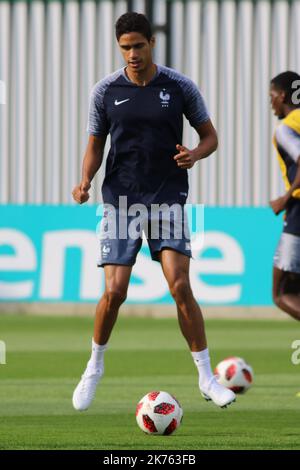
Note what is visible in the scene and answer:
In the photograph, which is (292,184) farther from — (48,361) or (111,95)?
(48,361)

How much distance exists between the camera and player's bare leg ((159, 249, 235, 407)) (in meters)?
8.84

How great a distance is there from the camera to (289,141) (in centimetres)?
1089

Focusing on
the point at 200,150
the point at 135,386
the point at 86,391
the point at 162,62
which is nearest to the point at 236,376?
the point at 135,386

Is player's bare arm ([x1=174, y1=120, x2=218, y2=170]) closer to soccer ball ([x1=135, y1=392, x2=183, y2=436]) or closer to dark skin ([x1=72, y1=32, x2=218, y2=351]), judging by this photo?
dark skin ([x1=72, y1=32, x2=218, y2=351])

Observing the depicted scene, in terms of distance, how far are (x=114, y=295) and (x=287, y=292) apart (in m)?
2.76

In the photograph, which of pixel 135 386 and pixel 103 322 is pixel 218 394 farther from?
pixel 135 386

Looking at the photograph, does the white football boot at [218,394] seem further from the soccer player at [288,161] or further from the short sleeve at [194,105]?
the soccer player at [288,161]

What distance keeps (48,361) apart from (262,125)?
31.5 ft

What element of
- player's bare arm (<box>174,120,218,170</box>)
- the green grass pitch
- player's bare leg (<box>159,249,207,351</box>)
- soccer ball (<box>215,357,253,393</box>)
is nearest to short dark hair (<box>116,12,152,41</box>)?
player's bare arm (<box>174,120,218,170</box>)

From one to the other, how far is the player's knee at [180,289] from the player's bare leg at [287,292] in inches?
97.6

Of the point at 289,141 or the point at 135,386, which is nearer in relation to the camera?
the point at 289,141
